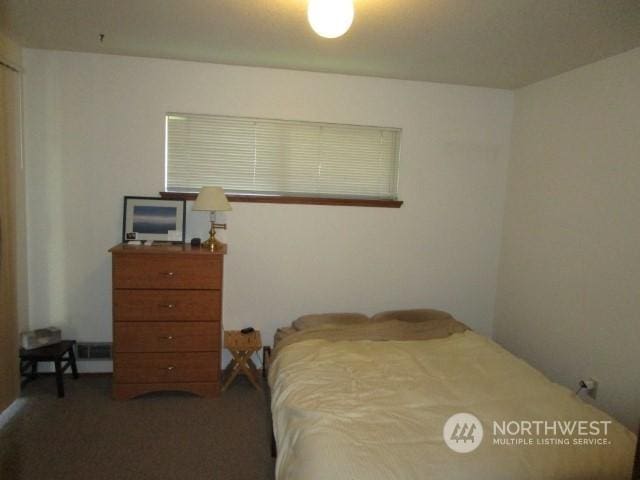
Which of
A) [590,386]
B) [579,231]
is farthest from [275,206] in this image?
[590,386]

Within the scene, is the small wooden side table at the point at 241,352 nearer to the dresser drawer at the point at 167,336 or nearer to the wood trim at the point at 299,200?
the dresser drawer at the point at 167,336

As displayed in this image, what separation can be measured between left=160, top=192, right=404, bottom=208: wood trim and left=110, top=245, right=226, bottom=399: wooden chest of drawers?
1.47 ft

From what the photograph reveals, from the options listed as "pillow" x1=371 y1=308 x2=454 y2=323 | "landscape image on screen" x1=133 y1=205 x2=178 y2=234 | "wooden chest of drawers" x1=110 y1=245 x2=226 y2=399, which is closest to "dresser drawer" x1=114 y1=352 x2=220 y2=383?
"wooden chest of drawers" x1=110 y1=245 x2=226 y2=399

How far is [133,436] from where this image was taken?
229 centimetres

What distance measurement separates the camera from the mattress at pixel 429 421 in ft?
4.84

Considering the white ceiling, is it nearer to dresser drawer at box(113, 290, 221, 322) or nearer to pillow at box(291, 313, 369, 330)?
dresser drawer at box(113, 290, 221, 322)

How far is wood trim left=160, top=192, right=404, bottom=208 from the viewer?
291 centimetres

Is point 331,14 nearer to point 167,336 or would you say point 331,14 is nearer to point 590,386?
point 167,336

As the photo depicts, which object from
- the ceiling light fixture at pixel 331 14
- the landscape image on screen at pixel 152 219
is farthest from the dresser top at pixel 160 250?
the ceiling light fixture at pixel 331 14

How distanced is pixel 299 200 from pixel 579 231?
6.42ft

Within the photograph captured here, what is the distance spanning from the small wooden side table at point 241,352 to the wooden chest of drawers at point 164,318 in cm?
16

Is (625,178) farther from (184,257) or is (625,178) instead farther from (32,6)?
(32,6)

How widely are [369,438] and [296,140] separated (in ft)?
7.21

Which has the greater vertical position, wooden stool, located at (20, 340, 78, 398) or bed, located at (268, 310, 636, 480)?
bed, located at (268, 310, 636, 480)
